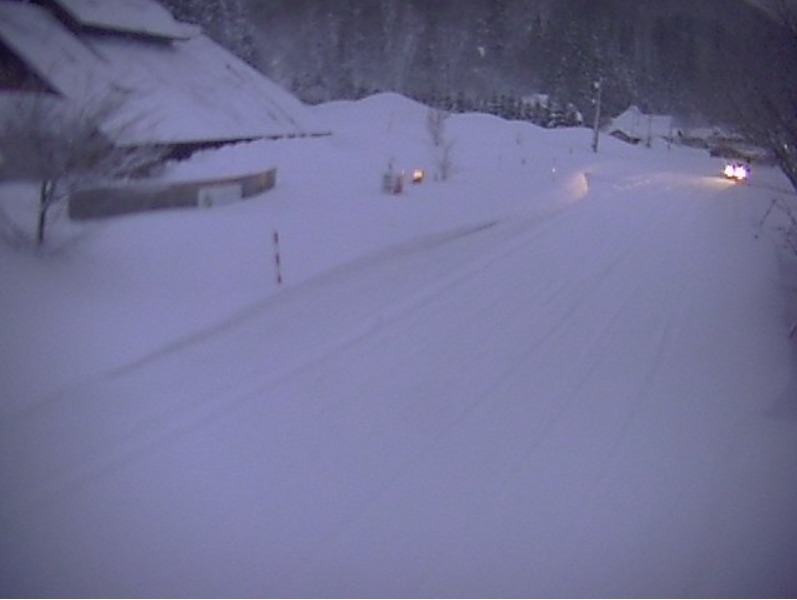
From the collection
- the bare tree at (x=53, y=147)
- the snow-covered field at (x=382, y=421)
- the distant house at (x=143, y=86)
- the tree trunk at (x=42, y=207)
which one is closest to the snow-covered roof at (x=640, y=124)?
the distant house at (x=143, y=86)

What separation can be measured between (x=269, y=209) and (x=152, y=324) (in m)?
8.98

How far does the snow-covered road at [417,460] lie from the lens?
4.64 metres

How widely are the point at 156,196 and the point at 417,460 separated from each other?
36.0ft

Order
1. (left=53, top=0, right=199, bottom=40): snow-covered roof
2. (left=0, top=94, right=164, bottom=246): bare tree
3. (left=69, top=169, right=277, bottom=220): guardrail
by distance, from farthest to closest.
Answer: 1. (left=53, top=0, right=199, bottom=40): snow-covered roof
2. (left=69, top=169, right=277, bottom=220): guardrail
3. (left=0, top=94, right=164, bottom=246): bare tree

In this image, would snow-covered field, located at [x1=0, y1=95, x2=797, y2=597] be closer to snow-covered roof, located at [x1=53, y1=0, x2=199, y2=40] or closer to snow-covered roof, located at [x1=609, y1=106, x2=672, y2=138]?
snow-covered roof, located at [x1=53, y1=0, x2=199, y2=40]

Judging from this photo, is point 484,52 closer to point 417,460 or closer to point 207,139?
point 207,139

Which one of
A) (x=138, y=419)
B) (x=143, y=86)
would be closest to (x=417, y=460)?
(x=138, y=419)

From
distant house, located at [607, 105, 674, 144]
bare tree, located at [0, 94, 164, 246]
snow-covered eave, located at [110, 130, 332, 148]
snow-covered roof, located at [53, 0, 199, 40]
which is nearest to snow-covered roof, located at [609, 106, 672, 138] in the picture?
distant house, located at [607, 105, 674, 144]

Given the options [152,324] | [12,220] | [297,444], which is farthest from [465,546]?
[12,220]

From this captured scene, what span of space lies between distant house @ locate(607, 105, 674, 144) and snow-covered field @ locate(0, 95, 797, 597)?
189 feet

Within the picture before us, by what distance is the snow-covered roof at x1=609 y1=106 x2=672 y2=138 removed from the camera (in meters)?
70.1

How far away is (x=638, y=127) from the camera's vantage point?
2813 inches

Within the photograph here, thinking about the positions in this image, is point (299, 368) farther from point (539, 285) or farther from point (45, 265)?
point (539, 285)

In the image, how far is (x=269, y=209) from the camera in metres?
17.4
